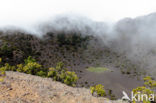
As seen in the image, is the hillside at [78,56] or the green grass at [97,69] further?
the green grass at [97,69]

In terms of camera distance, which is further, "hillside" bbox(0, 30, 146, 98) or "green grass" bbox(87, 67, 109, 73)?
"green grass" bbox(87, 67, 109, 73)

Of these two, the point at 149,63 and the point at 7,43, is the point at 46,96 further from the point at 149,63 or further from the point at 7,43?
the point at 149,63

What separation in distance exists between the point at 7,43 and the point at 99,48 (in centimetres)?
9700

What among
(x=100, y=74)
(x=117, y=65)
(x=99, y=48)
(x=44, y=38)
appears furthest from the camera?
(x=99, y=48)

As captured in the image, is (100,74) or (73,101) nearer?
(73,101)

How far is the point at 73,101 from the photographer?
15344 mm

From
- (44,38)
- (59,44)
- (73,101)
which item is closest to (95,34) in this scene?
(59,44)

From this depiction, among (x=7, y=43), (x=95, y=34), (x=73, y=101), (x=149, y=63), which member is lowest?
(x=149, y=63)

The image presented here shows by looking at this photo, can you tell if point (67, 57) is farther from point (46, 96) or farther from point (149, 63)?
point (46, 96)

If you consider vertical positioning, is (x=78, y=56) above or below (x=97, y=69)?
above

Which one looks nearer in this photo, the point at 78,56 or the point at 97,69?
the point at 97,69

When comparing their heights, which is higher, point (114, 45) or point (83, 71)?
point (114, 45)

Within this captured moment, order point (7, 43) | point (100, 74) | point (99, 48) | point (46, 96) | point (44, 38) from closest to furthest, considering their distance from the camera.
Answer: point (46, 96)
point (7, 43)
point (100, 74)
point (44, 38)
point (99, 48)

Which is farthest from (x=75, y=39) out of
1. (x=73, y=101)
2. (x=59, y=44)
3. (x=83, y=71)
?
(x=73, y=101)
